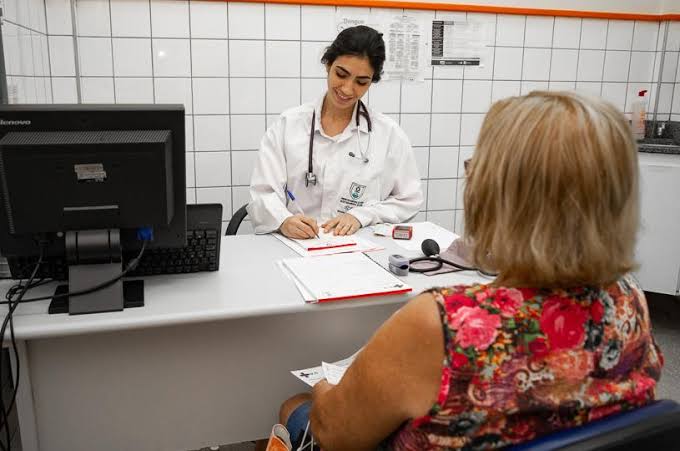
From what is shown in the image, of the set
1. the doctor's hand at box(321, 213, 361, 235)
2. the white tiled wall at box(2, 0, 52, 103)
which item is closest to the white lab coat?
the doctor's hand at box(321, 213, 361, 235)

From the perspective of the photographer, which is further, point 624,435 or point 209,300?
point 209,300

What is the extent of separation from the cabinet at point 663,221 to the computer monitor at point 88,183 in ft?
8.41

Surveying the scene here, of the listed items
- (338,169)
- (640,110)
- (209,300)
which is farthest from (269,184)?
(640,110)

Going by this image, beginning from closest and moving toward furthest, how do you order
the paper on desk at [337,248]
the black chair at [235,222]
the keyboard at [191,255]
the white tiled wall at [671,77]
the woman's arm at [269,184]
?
the keyboard at [191,255] → the paper on desk at [337,248] → the woman's arm at [269,184] → the black chair at [235,222] → the white tiled wall at [671,77]

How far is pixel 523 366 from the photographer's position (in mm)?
795

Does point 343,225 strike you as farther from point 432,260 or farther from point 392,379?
point 392,379

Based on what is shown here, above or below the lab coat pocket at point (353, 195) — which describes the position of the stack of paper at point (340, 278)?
below

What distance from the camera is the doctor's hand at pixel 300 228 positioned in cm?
193

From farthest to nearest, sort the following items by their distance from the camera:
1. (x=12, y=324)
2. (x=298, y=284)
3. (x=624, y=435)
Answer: (x=298, y=284)
(x=12, y=324)
(x=624, y=435)

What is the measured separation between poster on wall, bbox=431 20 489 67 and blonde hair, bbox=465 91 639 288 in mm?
2290

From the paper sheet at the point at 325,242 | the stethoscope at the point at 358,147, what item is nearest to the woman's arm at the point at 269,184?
the stethoscope at the point at 358,147

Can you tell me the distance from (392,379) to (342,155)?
1.66 meters

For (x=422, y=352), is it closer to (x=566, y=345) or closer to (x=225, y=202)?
(x=566, y=345)

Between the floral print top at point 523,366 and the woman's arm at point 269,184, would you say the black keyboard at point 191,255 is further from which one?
the floral print top at point 523,366
